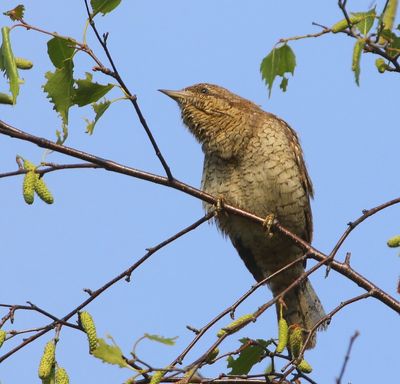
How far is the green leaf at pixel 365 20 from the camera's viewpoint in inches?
139

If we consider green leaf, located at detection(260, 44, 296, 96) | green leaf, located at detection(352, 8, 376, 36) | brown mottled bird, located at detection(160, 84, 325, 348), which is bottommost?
green leaf, located at detection(352, 8, 376, 36)

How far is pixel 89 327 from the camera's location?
344 cm

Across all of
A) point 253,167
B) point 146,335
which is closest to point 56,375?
point 146,335

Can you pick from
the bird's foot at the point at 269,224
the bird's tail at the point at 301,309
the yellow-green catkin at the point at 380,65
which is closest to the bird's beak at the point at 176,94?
the bird's foot at the point at 269,224

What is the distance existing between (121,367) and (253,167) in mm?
3486

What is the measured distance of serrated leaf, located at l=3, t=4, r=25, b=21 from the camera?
3.60m

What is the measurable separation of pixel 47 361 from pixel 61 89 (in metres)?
1.30

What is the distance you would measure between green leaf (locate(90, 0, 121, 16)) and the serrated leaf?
1.08 feet

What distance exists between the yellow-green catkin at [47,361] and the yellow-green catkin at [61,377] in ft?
0.13

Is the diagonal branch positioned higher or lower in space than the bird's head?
lower

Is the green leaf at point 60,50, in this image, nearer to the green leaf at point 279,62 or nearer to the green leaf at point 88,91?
the green leaf at point 88,91

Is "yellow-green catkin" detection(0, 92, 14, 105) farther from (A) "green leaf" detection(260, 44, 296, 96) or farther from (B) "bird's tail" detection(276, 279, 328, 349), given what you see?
(B) "bird's tail" detection(276, 279, 328, 349)

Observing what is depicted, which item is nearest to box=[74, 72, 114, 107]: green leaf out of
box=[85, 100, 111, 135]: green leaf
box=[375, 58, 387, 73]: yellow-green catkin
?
box=[85, 100, 111, 135]: green leaf

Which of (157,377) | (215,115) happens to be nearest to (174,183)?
(157,377)
